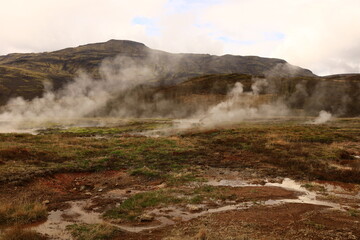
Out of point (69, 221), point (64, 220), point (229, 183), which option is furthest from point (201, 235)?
point (229, 183)

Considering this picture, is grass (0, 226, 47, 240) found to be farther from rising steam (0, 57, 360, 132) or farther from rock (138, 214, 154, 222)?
rising steam (0, 57, 360, 132)

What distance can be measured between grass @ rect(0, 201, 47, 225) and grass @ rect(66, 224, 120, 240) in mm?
1901

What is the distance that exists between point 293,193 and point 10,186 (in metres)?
16.9

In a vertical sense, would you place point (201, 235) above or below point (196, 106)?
below

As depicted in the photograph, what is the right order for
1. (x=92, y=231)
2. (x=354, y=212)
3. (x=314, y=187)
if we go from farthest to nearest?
(x=314, y=187) < (x=354, y=212) < (x=92, y=231)

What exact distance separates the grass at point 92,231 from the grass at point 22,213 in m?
1.90

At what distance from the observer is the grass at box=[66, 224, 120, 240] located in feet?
30.1

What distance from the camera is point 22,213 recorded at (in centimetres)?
1063

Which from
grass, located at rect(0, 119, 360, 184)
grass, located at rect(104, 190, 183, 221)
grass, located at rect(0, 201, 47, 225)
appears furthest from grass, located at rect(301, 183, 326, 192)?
grass, located at rect(0, 201, 47, 225)

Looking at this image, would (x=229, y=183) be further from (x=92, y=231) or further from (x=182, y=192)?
(x=92, y=231)

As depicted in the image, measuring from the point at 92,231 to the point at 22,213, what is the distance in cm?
364

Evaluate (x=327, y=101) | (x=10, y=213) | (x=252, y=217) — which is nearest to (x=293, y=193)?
(x=252, y=217)

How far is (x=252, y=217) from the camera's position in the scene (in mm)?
10891

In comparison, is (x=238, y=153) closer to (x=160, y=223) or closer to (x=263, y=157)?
(x=263, y=157)
